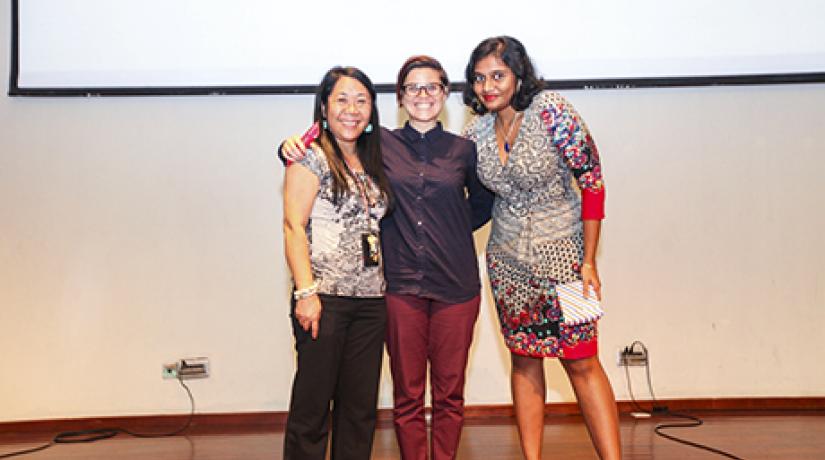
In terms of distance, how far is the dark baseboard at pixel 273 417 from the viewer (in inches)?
141

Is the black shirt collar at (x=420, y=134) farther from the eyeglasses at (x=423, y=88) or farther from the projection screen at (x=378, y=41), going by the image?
the projection screen at (x=378, y=41)

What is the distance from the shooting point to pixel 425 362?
2.34 m

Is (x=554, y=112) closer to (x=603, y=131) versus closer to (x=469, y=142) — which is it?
(x=469, y=142)

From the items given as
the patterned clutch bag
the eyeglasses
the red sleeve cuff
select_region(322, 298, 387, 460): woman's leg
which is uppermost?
the eyeglasses

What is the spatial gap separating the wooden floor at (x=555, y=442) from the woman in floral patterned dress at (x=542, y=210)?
2.41ft

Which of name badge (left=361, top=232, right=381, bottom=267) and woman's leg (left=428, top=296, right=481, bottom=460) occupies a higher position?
name badge (left=361, top=232, right=381, bottom=267)

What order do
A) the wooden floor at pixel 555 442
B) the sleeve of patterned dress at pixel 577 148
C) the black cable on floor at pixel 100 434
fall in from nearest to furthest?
the sleeve of patterned dress at pixel 577 148
the wooden floor at pixel 555 442
the black cable on floor at pixel 100 434

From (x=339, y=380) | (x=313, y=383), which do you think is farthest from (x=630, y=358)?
(x=313, y=383)

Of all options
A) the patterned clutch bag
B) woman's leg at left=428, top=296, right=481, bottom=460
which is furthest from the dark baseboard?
the patterned clutch bag

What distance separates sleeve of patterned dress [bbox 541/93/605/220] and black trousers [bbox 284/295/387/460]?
714mm

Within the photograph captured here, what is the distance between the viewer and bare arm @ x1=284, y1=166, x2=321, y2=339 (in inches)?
80.2

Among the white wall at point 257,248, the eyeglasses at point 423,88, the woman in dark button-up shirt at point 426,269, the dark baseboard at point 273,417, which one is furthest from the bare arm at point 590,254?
the dark baseboard at point 273,417

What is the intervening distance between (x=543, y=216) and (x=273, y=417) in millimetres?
1960

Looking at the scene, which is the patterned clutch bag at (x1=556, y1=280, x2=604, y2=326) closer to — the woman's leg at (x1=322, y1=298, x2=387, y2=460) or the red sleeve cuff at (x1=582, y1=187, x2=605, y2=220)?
the red sleeve cuff at (x1=582, y1=187, x2=605, y2=220)
